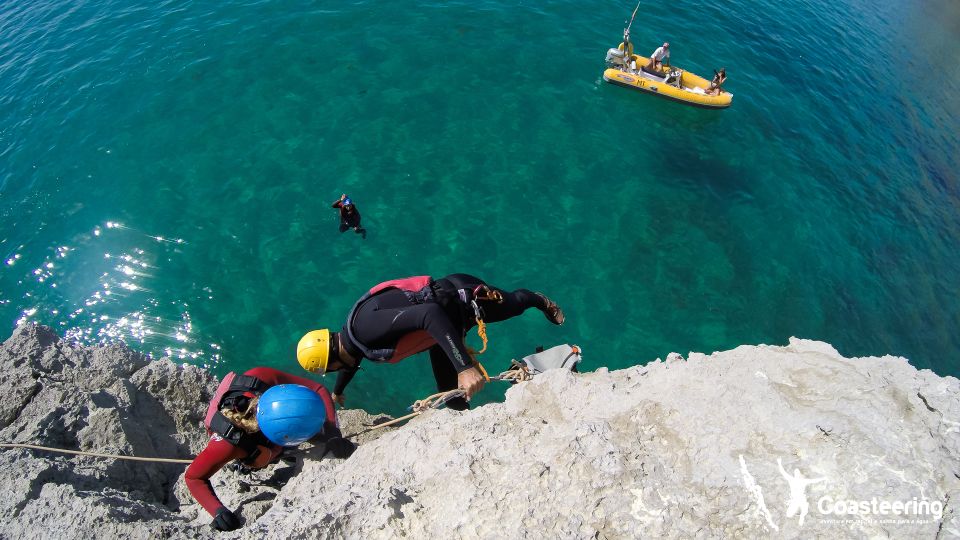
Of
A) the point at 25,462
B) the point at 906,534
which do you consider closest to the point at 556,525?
the point at 906,534

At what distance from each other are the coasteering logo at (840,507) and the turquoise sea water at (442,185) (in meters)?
6.22

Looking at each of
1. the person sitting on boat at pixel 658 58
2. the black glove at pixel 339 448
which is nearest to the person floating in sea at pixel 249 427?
the black glove at pixel 339 448

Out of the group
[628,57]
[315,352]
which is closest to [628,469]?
[315,352]

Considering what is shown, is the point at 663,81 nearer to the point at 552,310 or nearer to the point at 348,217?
the point at 348,217

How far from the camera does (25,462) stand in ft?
15.0

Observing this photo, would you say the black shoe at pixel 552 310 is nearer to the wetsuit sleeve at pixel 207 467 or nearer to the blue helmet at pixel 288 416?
the blue helmet at pixel 288 416

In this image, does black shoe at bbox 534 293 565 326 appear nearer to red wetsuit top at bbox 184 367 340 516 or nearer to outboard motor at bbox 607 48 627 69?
red wetsuit top at bbox 184 367 340 516

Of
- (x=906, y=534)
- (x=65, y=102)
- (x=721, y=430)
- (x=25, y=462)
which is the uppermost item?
(x=906, y=534)

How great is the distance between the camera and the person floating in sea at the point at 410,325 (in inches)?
197

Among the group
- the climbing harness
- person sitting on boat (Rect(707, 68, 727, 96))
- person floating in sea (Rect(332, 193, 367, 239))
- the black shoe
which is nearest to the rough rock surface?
the climbing harness

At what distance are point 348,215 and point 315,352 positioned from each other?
5566mm

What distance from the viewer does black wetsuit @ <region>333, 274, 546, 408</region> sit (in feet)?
16.4

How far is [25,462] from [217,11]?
16531 mm

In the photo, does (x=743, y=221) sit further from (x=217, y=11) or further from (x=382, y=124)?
(x=217, y=11)
